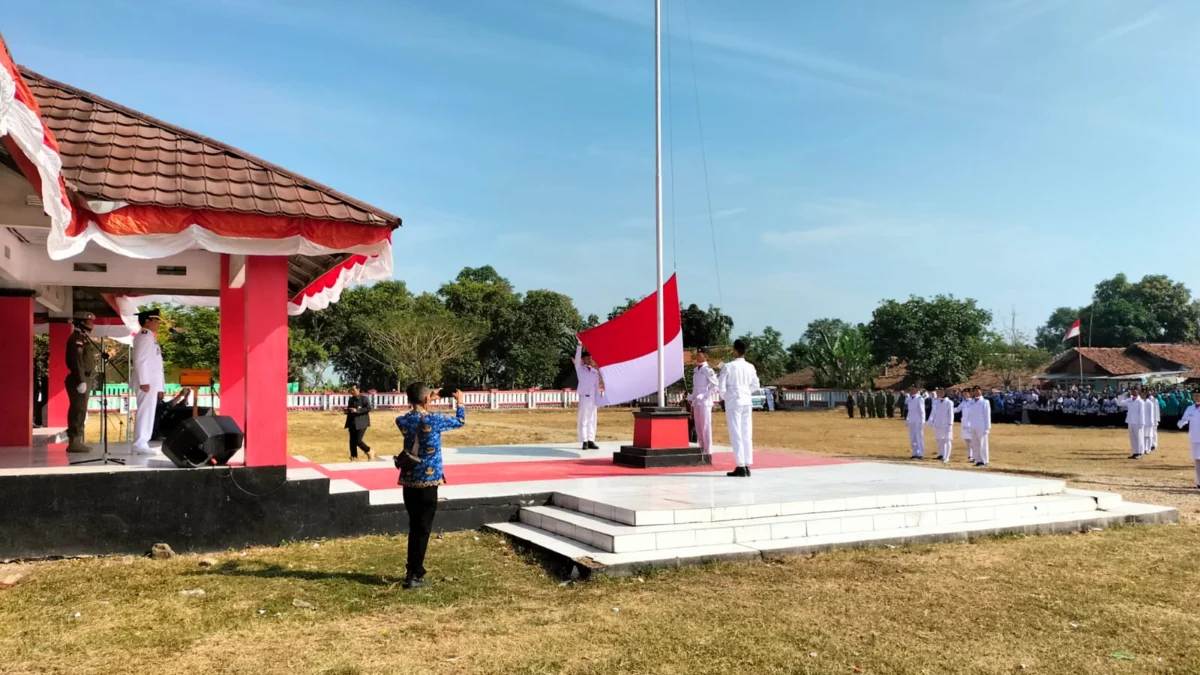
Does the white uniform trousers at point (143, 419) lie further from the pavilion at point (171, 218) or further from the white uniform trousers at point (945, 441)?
the white uniform trousers at point (945, 441)

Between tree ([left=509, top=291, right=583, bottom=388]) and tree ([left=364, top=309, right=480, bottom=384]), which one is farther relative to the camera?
tree ([left=509, top=291, right=583, bottom=388])

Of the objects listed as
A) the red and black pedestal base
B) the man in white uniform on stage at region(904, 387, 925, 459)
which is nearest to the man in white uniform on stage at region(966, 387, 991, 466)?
the man in white uniform on stage at region(904, 387, 925, 459)

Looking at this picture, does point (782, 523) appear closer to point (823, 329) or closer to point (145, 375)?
point (145, 375)

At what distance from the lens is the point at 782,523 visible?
735 cm

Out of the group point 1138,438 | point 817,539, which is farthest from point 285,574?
point 1138,438

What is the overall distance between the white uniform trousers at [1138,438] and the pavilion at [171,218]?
17212 millimetres

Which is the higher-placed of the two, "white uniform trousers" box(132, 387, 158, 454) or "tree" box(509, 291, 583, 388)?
"tree" box(509, 291, 583, 388)

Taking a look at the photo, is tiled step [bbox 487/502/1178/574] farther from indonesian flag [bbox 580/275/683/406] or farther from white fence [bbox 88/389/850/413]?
white fence [bbox 88/389/850/413]

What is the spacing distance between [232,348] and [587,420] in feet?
21.0

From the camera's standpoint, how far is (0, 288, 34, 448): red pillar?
10102 mm

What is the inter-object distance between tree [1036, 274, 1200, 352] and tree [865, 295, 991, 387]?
2023 cm

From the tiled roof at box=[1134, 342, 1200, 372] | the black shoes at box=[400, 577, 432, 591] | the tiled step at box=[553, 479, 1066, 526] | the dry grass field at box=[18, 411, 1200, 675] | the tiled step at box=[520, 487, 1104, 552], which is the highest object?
the tiled roof at box=[1134, 342, 1200, 372]

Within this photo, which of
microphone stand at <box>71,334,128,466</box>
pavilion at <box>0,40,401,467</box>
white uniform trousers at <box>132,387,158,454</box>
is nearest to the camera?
pavilion at <box>0,40,401,467</box>

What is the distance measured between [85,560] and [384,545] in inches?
97.8
